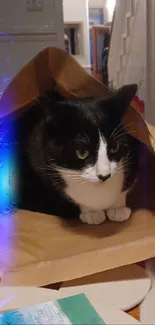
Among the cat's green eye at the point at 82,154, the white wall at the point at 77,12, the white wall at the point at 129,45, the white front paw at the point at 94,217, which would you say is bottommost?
the white front paw at the point at 94,217

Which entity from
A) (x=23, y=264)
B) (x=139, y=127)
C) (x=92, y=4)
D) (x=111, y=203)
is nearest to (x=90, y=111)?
(x=139, y=127)

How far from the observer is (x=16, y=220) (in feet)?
3.02

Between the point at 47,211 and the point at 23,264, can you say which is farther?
the point at 47,211

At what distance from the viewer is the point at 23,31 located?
7.41ft

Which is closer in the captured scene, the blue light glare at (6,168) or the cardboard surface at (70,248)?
the cardboard surface at (70,248)

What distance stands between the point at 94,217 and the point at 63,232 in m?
0.08

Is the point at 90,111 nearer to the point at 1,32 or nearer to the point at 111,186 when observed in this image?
the point at 111,186

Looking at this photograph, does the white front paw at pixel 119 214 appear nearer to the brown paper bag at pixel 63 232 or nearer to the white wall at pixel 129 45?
the brown paper bag at pixel 63 232

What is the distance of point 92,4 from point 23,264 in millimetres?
3045

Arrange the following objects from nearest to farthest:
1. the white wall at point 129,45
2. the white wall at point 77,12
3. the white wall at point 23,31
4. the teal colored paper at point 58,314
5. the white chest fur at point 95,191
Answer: the teal colored paper at point 58,314, the white chest fur at point 95,191, the white wall at point 129,45, the white wall at point 23,31, the white wall at point 77,12

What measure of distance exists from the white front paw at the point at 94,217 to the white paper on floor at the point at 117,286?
0.48 feet

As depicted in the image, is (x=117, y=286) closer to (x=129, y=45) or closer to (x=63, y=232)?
(x=63, y=232)

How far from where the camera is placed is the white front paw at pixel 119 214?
89 centimetres

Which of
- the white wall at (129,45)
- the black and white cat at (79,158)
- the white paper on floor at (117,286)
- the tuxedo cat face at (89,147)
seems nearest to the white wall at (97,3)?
the white wall at (129,45)
